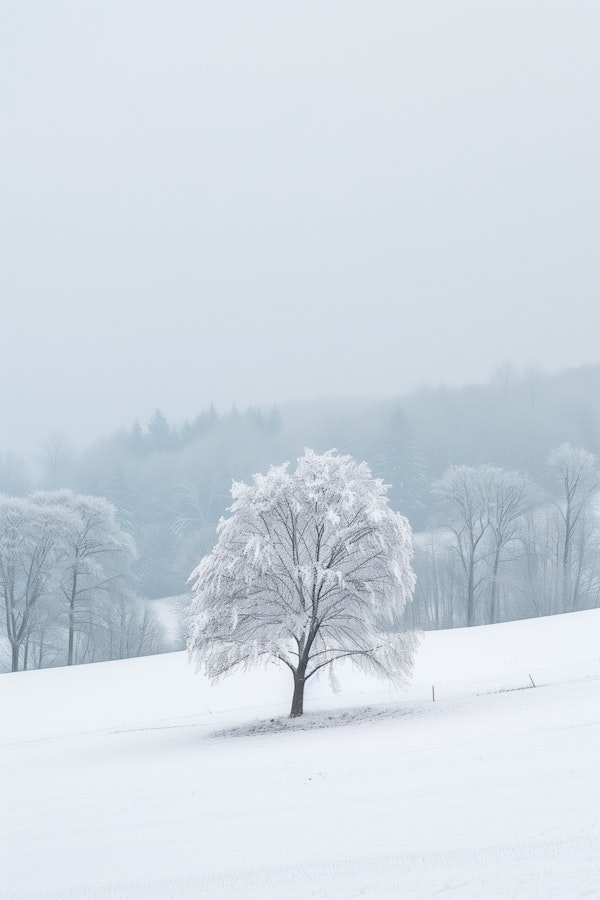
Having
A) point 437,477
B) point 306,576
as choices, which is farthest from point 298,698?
point 437,477

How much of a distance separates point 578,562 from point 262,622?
1921 inches

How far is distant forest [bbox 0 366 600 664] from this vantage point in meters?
63.4

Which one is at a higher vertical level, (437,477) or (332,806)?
(437,477)

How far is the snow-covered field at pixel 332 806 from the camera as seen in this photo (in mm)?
Result: 6539

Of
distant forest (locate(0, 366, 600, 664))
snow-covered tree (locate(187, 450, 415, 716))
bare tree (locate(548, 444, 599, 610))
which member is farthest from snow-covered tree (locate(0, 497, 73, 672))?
bare tree (locate(548, 444, 599, 610))

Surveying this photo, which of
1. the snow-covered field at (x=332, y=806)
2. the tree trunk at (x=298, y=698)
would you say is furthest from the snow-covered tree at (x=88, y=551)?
the tree trunk at (x=298, y=698)

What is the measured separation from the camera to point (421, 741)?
45.2 ft

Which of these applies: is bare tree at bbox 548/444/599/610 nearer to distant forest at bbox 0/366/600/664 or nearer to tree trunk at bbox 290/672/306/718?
distant forest at bbox 0/366/600/664

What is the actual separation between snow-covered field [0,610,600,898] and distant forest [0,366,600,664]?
3672cm

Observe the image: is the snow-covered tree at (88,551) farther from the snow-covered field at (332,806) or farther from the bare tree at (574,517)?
→ the bare tree at (574,517)

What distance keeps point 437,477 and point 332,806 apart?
111 metres

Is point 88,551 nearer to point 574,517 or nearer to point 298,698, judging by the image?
point 298,698

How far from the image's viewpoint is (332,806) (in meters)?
9.20

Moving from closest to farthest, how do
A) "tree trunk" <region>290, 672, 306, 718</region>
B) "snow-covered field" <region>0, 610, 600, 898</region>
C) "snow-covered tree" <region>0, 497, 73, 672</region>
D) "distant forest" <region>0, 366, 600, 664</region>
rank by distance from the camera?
"snow-covered field" <region>0, 610, 600, 898</region> → "tree trunk" <region>290, 672, 306, 718</region> → "snow-covered tree" <region>0, 497, 73, 672</region> → "distant forest" <region>0, 366, 600, 664</region>
